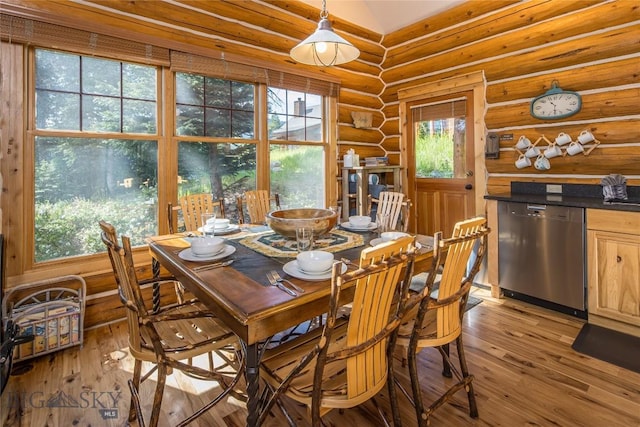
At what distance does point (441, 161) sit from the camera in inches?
181

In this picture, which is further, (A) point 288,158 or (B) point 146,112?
(A) point 288,158

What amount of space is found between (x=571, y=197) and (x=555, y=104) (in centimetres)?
95

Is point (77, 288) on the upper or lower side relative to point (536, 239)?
lower

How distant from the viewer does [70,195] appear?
111 inches

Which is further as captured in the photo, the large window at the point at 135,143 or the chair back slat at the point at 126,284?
the large window at the point at 135,143

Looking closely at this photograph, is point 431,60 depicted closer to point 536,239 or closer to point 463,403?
point 536,239

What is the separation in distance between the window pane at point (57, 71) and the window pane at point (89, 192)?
0.42 metres

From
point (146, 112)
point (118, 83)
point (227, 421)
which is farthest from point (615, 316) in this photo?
point (118, 83)

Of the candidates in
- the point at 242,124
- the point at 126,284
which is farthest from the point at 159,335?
the point at 242,124

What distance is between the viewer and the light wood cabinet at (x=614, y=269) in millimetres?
2586

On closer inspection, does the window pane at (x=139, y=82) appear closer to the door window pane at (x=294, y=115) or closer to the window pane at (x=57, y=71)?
the window pane at (x=57, y=71)

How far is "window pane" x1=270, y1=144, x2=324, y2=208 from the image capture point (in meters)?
4.10

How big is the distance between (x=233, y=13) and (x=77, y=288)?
3033 mm

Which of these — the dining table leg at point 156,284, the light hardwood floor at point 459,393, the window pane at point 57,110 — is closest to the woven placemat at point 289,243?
the dining table leg at point 156,284
